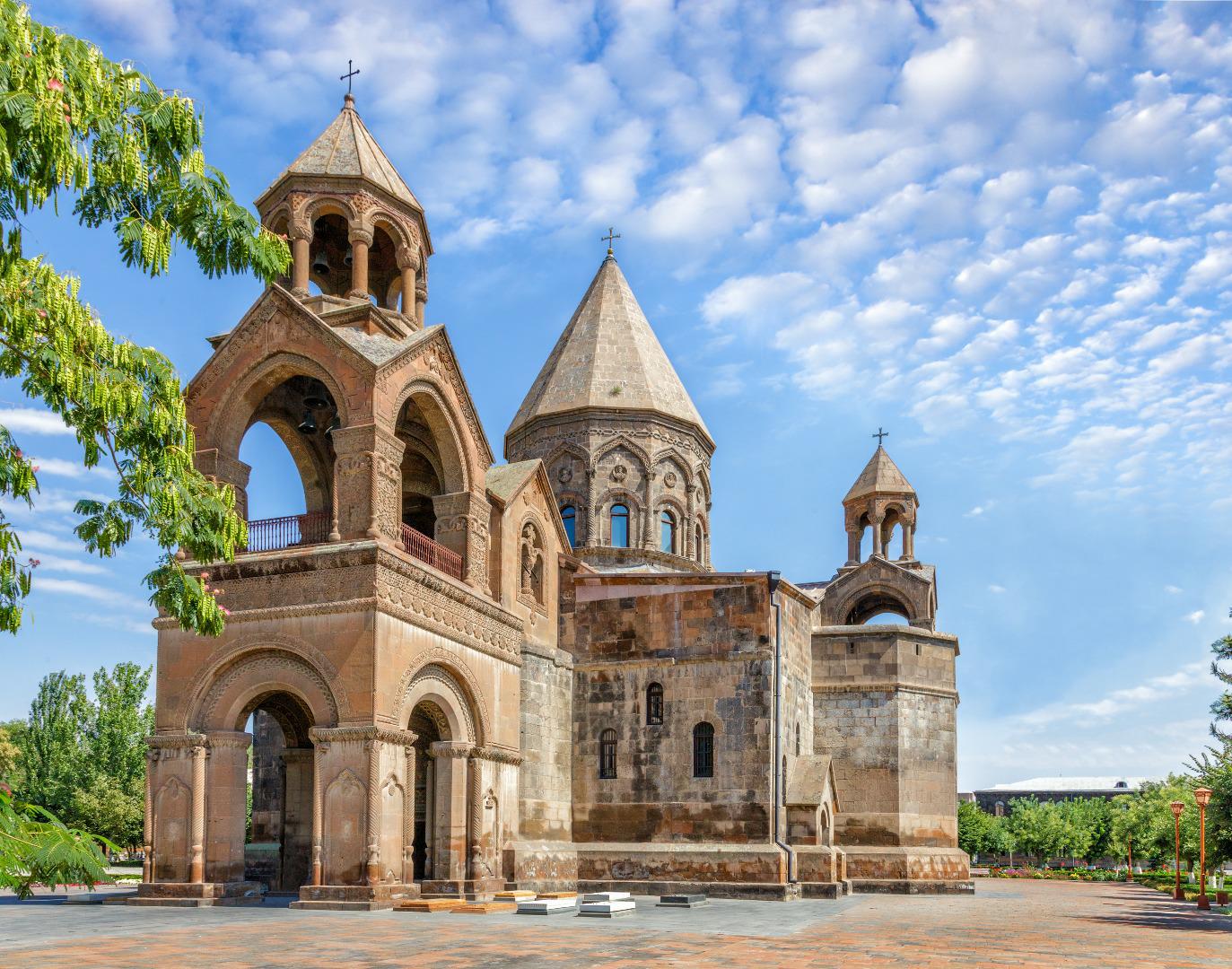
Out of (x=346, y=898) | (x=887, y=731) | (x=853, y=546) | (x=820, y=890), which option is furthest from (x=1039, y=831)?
(x=346, y=898)

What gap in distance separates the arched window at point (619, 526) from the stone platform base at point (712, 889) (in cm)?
887

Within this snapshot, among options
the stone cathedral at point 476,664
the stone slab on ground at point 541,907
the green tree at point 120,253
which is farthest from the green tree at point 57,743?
the green tree at point 120,253

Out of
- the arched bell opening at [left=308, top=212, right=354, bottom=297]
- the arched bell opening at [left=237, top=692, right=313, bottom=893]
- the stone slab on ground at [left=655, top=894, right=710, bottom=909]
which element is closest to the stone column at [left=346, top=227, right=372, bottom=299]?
the arched bell opening at [left=308, top=212, right=354, bottom=297]

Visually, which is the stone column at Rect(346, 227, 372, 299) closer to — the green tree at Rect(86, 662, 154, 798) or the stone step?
the stone step

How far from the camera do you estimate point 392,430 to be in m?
19.9

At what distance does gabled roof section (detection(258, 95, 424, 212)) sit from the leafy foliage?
18441 mm

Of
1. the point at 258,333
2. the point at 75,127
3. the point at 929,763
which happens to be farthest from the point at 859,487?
the point at 75,127

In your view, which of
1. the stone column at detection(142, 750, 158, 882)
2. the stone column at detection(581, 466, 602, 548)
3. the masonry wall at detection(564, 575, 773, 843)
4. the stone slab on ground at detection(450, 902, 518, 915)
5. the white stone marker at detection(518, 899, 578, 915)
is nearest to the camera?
the white stone marker at detection(518, 899, 578, 915)

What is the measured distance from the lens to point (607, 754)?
2519 centimetres

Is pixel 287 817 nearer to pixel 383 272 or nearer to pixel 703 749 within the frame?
pixel 703 749

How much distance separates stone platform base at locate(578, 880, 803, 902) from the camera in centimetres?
2308

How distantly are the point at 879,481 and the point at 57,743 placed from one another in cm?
2843

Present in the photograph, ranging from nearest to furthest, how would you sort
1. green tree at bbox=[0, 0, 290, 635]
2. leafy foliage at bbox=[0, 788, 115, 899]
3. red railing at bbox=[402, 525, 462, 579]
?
1. leafy foliage at bbox=[0, 788, 115, 899]
2. green tree at bbox=[0, 0, 290, 635]
3. red railing at bbox=[402, 525, 462, 579]

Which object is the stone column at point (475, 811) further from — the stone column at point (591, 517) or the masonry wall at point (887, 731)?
the masonry wall at point (887, 731)
